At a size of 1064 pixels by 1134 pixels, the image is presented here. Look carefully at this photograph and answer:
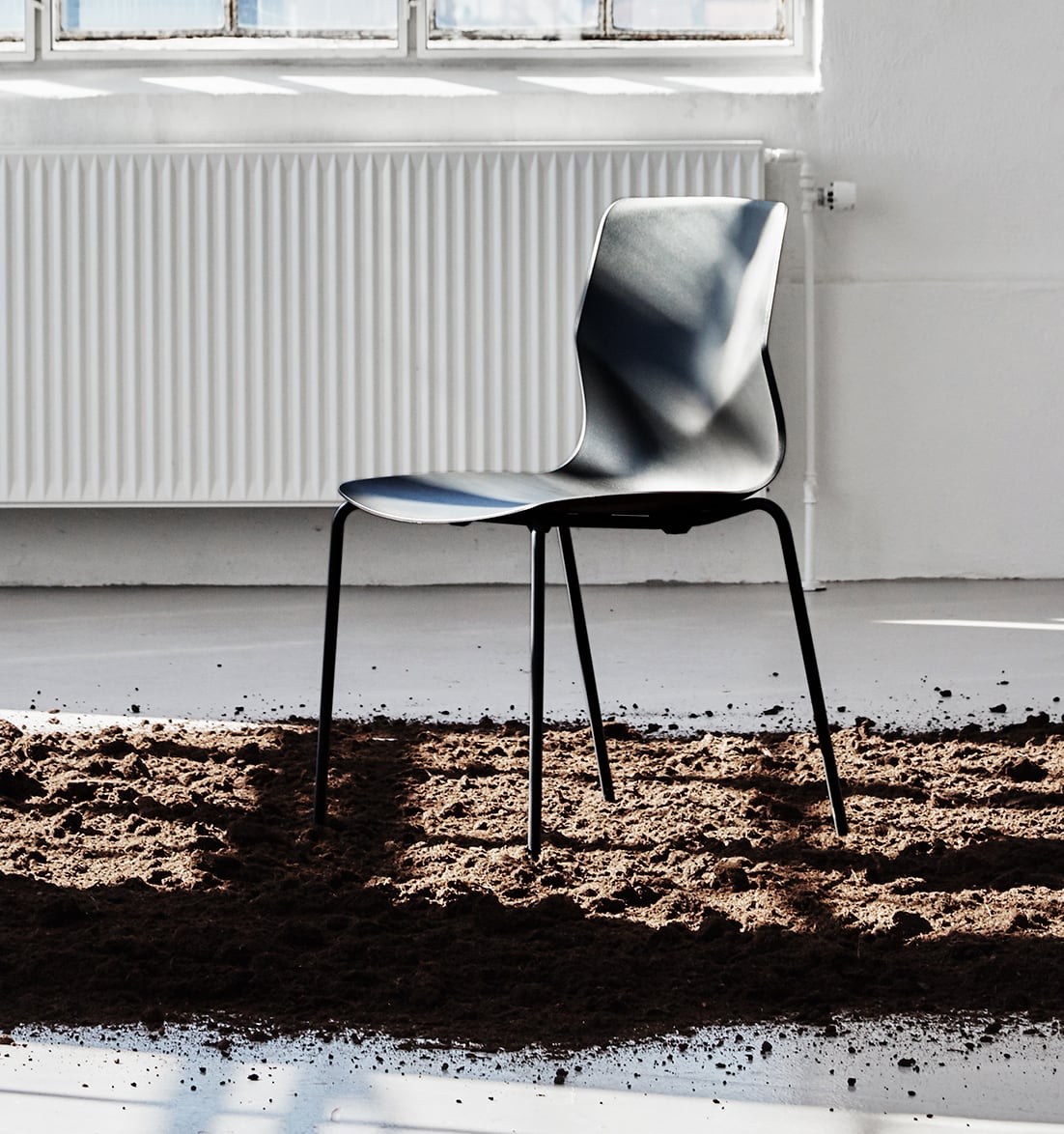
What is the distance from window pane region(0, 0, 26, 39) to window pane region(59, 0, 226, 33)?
12cm

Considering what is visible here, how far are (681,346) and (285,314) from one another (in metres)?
1.92

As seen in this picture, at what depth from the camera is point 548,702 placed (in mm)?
2535

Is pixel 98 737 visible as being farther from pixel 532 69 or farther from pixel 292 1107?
pixel 532 69

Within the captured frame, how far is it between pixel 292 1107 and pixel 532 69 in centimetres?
314

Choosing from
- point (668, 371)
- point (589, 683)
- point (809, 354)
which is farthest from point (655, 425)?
point (809, 354)

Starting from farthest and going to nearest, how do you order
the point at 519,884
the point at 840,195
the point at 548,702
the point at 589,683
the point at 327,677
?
the point at 840,195 → the point at 548,702 → the point at 589,683 → the point at 327,677 → the point at 519,884

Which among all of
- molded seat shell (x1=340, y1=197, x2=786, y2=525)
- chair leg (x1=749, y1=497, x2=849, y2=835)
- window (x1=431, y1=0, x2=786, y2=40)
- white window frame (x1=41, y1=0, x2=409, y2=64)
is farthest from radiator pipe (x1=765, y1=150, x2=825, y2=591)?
chair leg (x1=749, y1=497, x2=849, y2=835)

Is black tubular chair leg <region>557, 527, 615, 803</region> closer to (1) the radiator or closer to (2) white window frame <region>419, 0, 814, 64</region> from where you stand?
(1) the radiator

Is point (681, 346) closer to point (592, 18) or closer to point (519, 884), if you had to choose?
point (519, 884)

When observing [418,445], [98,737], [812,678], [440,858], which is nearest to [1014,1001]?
[812,678]

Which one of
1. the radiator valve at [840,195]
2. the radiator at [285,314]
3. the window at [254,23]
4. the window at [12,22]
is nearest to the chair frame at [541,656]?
the radiator at [285,314]

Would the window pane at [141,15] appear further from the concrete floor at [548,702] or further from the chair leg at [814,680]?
the chair leg at [814,680]

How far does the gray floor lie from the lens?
8.27 ft

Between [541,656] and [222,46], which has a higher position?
[222,46]
